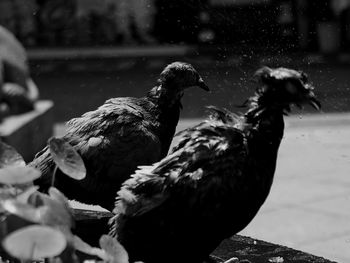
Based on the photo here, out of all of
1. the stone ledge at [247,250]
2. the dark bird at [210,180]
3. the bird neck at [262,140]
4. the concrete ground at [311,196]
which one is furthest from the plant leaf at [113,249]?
the concrete ground at [311,196]

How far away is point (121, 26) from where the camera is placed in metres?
18.1

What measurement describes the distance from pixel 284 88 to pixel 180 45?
15.3 metres

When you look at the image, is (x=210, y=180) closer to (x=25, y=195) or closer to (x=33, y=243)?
(x=25, y=195)

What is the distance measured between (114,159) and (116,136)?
0.39 feet

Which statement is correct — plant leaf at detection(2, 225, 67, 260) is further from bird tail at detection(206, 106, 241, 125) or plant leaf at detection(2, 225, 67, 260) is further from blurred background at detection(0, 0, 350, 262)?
blurred background at detection(0, 0, 350, 262)

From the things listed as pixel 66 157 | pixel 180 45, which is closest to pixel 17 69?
pixel 66 157

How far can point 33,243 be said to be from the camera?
1.30 metres

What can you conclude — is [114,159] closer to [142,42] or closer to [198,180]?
[198,180]

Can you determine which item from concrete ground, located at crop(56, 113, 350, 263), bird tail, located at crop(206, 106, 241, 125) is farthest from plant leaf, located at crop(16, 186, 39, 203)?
concrete ground, located at crop(56, 113, 350, 263)

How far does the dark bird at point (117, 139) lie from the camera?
3580mm

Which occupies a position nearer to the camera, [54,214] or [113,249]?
[54,214]

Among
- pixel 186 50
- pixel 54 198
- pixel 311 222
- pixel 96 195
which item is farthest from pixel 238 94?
pixel 54 198

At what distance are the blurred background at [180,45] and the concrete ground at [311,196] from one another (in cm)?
116

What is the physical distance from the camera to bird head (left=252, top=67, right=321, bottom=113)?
2.45m
